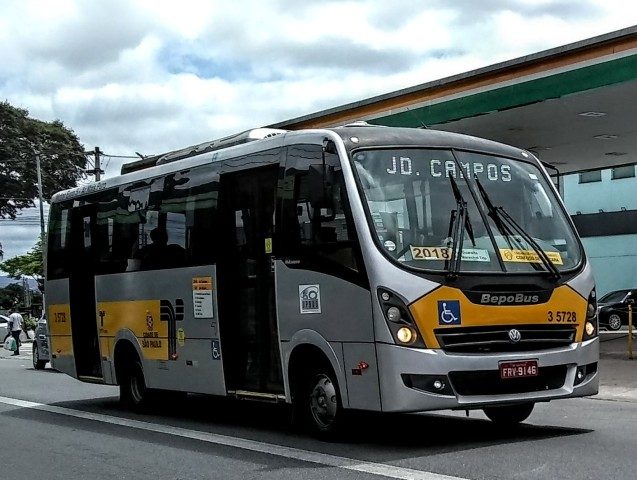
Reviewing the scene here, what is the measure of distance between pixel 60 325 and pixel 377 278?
775 cm

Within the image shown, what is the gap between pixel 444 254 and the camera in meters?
8.98

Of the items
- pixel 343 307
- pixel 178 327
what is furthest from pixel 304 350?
pixel 178 327

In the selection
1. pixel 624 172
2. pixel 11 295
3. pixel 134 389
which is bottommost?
pixel 134 389

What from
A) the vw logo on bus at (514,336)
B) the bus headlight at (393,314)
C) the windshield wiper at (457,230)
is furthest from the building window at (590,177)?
the bus headlight at (393,314)

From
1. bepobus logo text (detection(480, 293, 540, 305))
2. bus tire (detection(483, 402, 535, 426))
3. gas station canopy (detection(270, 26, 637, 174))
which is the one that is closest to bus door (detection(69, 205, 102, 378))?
bus tire (detection(483, 402, 535, 426))

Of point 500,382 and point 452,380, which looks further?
point 500,382

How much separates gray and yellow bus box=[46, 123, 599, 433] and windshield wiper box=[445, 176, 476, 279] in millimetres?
14

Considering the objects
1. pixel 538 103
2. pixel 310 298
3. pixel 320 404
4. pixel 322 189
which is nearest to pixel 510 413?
pixel 320 404

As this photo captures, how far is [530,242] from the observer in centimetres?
948

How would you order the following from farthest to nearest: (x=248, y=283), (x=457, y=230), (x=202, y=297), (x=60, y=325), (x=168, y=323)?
1. (x=60, y=325)
2. (x=168, y=323)
3. (x=202, y=297)
4. (x=248, y=283)
5. (x=457, y=230)

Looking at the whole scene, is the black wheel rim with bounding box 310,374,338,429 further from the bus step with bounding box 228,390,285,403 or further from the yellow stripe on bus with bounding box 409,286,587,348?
the yellow stripe on bus with bounding box 409,286,587,348

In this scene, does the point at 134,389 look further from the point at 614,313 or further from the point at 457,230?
the point at 614,313

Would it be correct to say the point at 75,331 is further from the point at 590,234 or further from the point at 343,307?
the point at 590,234

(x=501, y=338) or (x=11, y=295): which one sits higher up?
(x=11, y=295)
